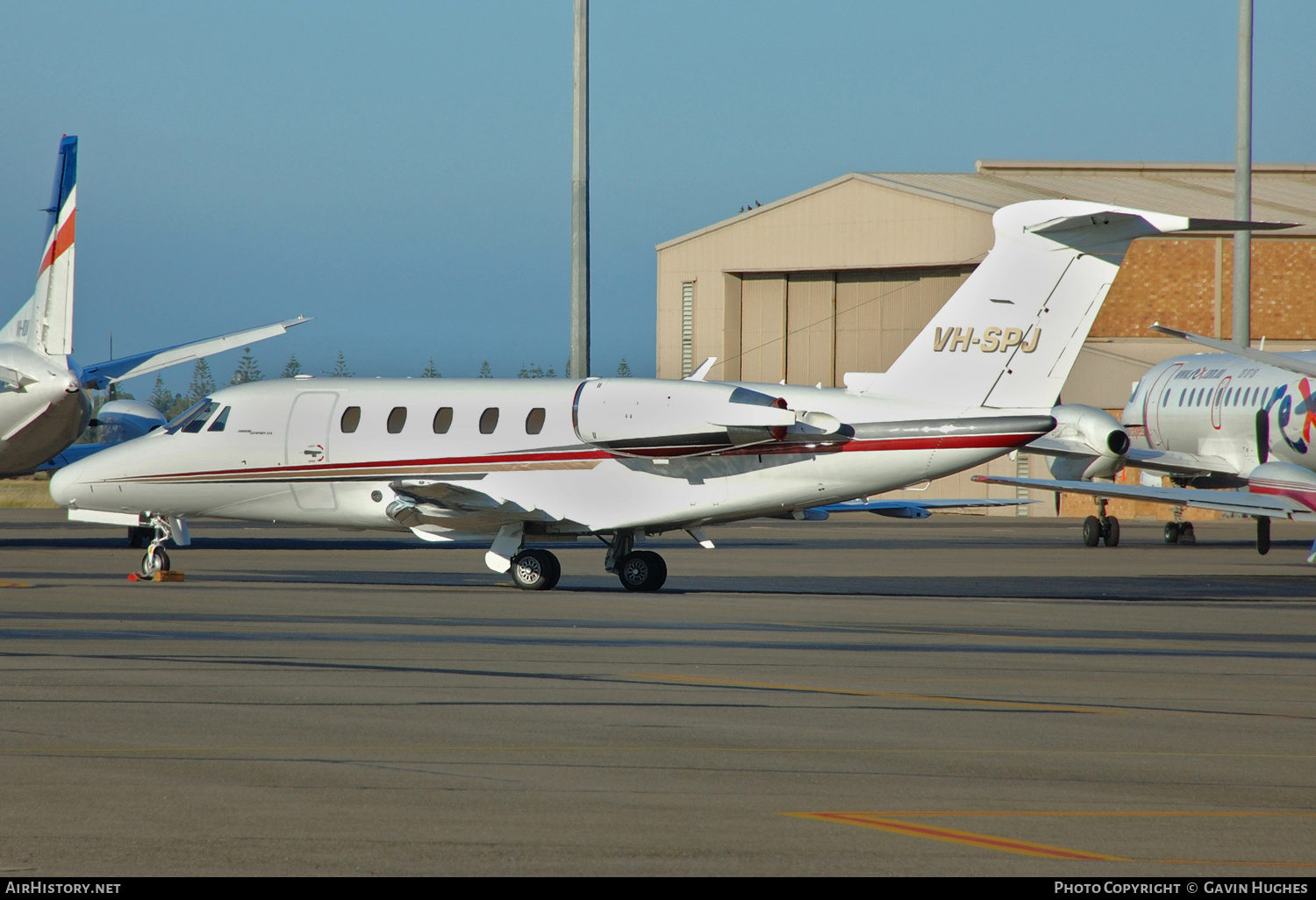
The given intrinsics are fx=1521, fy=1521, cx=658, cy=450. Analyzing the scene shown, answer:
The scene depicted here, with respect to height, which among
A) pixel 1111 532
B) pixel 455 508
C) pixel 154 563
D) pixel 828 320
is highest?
pixel 828 320

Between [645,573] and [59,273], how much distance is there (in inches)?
549

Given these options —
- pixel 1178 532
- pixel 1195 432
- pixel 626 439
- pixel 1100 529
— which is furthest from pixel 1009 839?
pixel 1178 532

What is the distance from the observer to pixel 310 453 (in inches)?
867

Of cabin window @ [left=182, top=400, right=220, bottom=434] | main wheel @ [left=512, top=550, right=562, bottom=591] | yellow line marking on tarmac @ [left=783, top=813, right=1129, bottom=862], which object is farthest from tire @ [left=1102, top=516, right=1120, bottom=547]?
yellow line marking on tarmac @ [left=783, top=813, right=1129, bottom=862]

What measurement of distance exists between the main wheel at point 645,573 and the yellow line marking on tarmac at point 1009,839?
14.0 meters

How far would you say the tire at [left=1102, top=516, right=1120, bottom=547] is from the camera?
34.7 metres

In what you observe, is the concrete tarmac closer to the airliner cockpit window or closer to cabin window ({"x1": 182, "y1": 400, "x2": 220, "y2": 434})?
cabin window ({"x1": 182, "y1": 400, "x2": 220, "y2": 434})

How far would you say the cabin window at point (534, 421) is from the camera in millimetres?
21219

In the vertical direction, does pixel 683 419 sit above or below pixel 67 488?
above

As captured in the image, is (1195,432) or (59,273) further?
(1195,432)

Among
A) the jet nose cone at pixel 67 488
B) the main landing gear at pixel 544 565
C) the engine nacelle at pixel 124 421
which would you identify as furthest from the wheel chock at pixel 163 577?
the engine nacelle at pixel 124 421

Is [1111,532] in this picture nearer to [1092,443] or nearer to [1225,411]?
[1092,443]

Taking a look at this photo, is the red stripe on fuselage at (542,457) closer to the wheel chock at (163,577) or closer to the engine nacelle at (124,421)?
the wheel chock at (163,577)

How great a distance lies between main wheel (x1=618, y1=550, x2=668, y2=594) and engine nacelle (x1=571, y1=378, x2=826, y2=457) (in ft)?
5.41
